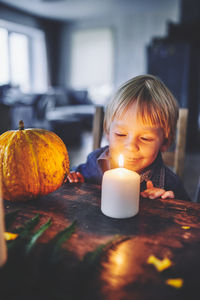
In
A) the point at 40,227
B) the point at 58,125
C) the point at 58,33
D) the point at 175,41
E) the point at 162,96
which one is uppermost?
the point at 58,33

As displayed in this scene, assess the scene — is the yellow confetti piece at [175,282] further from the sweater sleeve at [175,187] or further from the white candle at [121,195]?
the sweater sleeve at [175,187]

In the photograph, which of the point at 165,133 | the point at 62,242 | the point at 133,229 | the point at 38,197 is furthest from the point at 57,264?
the point at 165,133

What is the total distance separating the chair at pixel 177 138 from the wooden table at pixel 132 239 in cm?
49

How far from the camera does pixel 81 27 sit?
8.19 m

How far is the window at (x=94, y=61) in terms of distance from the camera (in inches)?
310

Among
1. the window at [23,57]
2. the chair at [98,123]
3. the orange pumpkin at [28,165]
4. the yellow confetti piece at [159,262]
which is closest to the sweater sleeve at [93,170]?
the chair at [98,123]

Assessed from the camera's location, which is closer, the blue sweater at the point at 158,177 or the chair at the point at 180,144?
the blue sweater at the point at 158,177

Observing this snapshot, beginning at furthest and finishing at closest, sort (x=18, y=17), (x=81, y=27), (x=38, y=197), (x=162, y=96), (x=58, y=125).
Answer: (x=81, y=27)
(x=18, y=17)
(x=58, y=125)
(x=162, y=96)
(x=38, y=197)

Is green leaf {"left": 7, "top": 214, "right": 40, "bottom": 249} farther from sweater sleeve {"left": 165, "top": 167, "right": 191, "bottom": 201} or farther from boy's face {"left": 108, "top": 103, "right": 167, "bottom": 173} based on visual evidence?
sweater sleeve {"left": 165, "top": 167, "right": 191, "bottom": 201}

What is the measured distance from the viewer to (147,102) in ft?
2.75

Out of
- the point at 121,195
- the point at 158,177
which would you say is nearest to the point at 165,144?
the point at 158,177

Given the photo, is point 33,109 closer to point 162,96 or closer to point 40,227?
point 162,96

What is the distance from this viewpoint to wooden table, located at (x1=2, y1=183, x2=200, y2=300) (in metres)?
0.34

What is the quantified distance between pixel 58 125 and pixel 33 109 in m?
0.66
